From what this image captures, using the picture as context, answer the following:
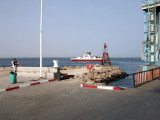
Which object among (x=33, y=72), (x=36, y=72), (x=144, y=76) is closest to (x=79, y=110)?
(x=144, y=76)

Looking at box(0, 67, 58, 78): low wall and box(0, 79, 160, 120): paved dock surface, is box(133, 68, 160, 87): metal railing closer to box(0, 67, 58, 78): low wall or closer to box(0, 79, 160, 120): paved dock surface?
box(0, 79, 160, 120): paved dock surface

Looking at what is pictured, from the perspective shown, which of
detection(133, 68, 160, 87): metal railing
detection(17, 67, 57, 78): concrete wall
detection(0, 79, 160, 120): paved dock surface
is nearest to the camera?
detection(0, 79, 160, 120): paved dock surface

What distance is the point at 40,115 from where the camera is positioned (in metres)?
5.59

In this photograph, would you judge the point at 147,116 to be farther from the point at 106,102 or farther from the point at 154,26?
the point at 154,26

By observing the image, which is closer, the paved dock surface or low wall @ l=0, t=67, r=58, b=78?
the paved dock surface

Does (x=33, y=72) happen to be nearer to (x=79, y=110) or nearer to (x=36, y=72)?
(x=36, y=72)

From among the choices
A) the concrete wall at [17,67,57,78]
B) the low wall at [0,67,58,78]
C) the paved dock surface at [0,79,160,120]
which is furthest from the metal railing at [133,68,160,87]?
the concrete wall at [17,67,57,78]

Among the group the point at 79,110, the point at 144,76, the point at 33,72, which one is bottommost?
the point at 79,110

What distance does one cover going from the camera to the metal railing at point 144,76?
12.0m

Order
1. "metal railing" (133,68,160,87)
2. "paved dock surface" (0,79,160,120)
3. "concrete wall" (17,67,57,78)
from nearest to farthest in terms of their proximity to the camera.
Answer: "paved dock surface" (0,79,160,120)
"metal railing" (133,68,160,87)
"concrete wall" (17,67,57,78)

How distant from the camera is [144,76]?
44.6ft

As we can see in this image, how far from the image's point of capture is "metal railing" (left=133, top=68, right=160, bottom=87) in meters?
12.0

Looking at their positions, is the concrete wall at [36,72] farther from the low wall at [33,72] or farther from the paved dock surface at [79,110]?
the paved dock surface at [79,110]

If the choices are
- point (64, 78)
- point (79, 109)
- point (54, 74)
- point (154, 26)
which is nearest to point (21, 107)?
point (79, 109)
